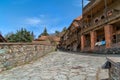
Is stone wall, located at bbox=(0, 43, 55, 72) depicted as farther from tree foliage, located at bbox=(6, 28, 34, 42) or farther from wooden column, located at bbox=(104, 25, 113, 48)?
tree foliage, located at bbox=(6, 28, 34, 42)

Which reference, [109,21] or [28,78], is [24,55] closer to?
[28,78]

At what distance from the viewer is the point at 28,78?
704 centimetres

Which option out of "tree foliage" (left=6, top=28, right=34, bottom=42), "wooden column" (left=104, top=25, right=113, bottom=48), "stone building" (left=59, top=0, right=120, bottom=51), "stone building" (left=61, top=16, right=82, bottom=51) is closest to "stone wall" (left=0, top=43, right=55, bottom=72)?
"wooden column" (left=104, top=25, right=113, bottom=48)

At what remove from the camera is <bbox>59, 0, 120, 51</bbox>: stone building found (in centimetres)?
1765

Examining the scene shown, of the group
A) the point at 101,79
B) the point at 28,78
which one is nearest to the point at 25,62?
the point at 28,78

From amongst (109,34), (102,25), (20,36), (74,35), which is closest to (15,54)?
(109,34)

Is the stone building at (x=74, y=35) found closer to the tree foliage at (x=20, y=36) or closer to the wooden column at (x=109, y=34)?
the tree foliage at (x=20, y=36)

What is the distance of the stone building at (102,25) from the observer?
57.9 feet

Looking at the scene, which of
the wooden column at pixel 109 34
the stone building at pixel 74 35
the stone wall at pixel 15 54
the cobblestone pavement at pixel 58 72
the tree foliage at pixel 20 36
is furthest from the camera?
the tree foliage at pixel 20 36

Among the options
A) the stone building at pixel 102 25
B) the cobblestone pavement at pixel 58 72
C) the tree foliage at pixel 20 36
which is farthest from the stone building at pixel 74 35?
the cobblestone pavement at pixel 58 72

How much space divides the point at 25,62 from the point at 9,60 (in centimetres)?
196

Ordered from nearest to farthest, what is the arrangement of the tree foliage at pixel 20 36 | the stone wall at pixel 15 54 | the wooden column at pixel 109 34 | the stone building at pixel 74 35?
the stone wall at pixel 15 54, the wooden column at pixel 109 34, the stone building at pixel 74 35, the tree foliage at pixel 20 36

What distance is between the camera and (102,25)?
19031mm

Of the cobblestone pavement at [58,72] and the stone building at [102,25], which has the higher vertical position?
the stone building at [102,25]
